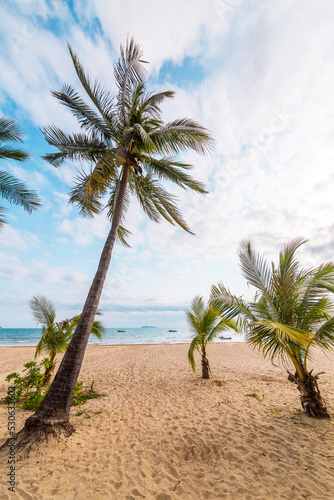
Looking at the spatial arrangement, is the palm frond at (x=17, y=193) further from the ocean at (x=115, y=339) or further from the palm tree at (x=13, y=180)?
the ocean at (x=115, y=339)

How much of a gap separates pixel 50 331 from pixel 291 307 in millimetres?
7280

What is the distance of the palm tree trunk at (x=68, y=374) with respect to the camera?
3961 mm

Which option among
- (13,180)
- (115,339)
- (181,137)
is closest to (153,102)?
(181,137)

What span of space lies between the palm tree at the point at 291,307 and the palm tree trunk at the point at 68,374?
290cm

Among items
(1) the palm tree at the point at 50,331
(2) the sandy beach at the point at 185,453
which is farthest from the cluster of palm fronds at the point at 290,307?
(1) the palm tree at the point at 50,331

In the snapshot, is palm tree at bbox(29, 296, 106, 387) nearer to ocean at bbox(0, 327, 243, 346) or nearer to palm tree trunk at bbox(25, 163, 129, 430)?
palm tree trunk at bbox(25, 163, 129, 430)

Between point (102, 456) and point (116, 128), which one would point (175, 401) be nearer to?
point (102, 456)

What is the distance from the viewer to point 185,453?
359 cm

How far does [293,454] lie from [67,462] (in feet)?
12.0

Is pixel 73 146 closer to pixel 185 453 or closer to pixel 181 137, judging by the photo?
pixel 181 137

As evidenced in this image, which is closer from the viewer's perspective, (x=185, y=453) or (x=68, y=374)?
(x=185, y=453)

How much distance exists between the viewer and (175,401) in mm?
6090

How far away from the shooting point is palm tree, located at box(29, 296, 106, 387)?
22.7 ft

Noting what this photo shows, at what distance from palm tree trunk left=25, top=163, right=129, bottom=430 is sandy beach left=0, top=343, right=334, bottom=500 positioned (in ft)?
1.33
